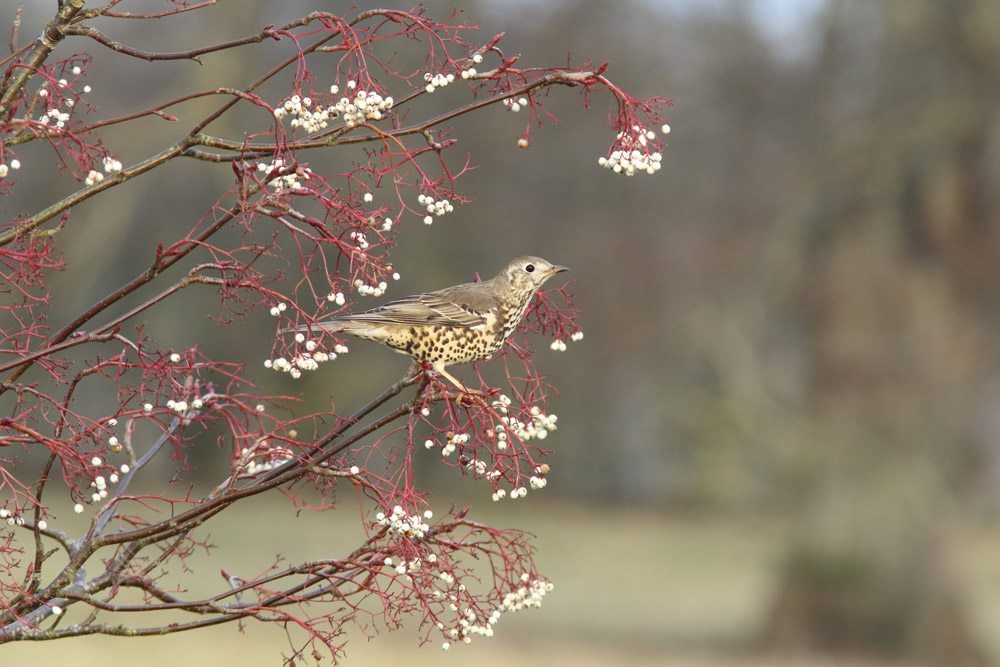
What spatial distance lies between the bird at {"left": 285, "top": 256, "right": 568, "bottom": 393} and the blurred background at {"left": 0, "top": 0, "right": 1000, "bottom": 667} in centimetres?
1118

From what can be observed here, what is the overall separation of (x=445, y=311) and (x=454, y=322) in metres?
0.06

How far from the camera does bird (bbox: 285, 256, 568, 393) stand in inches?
149

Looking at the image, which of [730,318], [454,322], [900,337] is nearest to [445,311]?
[454,322]

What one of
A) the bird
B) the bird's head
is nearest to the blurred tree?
the bird's head

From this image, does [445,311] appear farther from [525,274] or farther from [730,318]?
[730,318]

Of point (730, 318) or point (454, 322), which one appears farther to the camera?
point (730, 318)

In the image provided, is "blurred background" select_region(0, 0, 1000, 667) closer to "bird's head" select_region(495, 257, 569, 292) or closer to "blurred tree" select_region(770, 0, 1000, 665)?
"blurred tree" select_region(770, 0, 1000, 665)

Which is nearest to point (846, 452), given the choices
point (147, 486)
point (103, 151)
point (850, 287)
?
point (850, 287)

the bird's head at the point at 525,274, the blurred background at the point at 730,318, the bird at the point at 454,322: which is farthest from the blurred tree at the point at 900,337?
the bird at the point at 454,322

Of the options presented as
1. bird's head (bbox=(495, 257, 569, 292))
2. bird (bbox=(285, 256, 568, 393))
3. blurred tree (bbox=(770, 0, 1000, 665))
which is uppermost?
blurred tree (bbox=(770, 0, 1000, 665))

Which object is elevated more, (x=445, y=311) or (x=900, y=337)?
(x=900, y=337)

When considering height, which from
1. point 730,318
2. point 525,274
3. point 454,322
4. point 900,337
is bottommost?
point 454,322

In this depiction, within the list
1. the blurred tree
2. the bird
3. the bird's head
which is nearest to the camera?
the bird

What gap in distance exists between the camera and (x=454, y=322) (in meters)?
3.82
